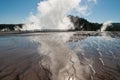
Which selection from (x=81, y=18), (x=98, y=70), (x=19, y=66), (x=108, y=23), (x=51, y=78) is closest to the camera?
(x=51, y=78)

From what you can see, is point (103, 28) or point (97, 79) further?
point (103, 28)

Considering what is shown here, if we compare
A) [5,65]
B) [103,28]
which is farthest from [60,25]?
[5,65]

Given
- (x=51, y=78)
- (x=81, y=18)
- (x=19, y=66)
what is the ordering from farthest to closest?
(x=81, y=18)
(x=19, y=66)
(x=51, y=78)

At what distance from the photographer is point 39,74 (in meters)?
6.93

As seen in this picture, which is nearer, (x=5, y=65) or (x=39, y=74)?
(x=39, y=74)

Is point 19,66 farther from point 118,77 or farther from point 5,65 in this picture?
point 118,77

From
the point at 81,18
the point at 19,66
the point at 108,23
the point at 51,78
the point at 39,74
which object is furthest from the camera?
the point at 81,18

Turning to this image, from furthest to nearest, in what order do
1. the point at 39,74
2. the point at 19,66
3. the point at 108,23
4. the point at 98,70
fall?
the point at 108,23, the point at 19,66, the point at 98,70, the point at 39,74

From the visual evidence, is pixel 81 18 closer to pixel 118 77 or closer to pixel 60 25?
pixel 60 25

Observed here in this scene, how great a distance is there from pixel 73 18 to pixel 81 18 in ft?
11.5

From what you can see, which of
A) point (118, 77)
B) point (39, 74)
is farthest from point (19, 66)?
point (118, 77)

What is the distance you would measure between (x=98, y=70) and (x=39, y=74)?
2.71 meters

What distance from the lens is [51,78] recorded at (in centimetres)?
643

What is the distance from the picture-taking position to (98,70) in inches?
306
